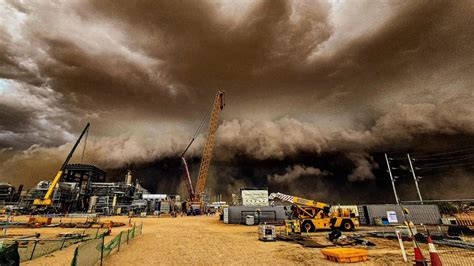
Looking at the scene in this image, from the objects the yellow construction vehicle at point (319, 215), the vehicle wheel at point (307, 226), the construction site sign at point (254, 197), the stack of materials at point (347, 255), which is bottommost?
the stack of materials at point (347, 255)

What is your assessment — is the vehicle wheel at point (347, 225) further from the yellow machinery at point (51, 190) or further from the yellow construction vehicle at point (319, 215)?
the yellow machinery at point (51, 190)

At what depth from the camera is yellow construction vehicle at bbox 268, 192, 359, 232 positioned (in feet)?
107

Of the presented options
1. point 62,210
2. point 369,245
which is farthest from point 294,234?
point 62,210

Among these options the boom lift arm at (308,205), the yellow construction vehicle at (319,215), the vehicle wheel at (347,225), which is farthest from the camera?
the boom lift arm at (308,205)

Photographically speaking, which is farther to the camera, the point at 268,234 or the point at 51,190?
the point at 51,190

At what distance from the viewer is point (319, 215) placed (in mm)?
33312

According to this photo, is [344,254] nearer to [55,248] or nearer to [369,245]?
[369,245]

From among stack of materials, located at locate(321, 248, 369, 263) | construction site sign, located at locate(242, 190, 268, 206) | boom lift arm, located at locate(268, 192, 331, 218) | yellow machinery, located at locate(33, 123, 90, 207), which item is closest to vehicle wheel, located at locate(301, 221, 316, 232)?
boom lift arm, located at locate(268, 192, 331, 218)

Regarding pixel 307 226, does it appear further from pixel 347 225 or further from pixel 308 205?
pixel 347 225

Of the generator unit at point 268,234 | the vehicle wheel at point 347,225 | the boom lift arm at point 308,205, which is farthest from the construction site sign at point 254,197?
the generator unit at point 268,234

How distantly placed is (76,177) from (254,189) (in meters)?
123

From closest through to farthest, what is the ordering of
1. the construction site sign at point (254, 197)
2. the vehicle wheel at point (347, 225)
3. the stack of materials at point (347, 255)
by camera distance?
the stack of materials at point (347, 255) < the vehicle wheel at point (347, 225) < the construction site sign at point (254, 197)

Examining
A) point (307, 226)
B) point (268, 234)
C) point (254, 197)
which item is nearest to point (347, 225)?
point (307, 226)

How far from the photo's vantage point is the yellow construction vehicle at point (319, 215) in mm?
32469
